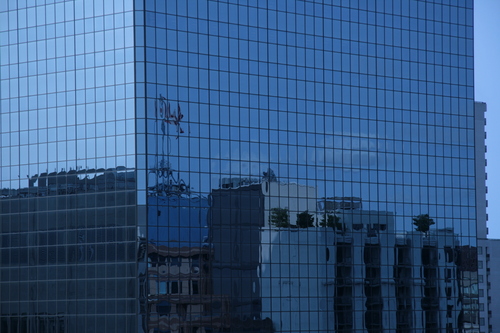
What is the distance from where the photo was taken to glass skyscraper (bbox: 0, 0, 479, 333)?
68.9 metres

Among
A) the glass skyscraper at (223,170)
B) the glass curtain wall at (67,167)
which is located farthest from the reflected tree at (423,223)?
the glass curtain wall at (67,167)

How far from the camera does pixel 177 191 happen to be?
69.2 m

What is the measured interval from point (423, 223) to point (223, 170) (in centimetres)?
2153

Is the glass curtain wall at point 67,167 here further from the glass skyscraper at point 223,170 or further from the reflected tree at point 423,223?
the reflected tree at point 423,223

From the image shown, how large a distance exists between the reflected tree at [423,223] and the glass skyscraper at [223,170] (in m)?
0.20

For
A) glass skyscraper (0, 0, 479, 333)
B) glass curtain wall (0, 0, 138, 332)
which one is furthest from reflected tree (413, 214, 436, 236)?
glass curtain wall (0, 0, 138, 332)

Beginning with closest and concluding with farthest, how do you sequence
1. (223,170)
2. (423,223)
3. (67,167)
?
(67,167) < (223,170) < (423,223)

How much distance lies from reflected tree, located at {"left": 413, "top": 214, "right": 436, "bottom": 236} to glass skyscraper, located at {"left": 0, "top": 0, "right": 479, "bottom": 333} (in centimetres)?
20

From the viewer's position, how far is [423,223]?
82875mm

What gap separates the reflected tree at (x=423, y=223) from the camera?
271 feet

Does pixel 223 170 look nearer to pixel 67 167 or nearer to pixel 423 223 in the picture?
pixel 67 167

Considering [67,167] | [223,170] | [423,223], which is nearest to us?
[67,167]

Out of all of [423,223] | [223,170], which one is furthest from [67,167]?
[423,223]

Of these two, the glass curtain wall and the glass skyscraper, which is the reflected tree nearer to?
the glass skyscraper
